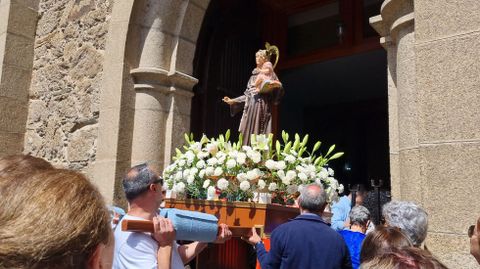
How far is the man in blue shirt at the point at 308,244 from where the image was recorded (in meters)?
2.27

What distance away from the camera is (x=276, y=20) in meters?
7.13

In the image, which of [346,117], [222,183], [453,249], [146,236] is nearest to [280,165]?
[222,183]

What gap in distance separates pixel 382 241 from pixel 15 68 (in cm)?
579

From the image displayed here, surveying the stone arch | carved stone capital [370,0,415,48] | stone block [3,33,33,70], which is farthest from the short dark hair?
stone block [3,33,33,70]

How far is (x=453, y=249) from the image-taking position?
2.58 meters

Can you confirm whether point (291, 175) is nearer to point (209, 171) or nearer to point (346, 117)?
point (209, 171)

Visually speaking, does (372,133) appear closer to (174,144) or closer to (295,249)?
(174,144)

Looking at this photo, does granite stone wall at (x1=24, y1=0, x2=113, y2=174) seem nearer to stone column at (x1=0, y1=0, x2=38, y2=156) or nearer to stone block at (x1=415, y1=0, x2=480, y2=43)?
stone column at (x1=0, y1=0, x2=38, y2=156)

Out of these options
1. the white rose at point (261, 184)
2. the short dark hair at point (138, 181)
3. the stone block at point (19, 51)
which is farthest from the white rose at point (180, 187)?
the stone block at point (19, 51)

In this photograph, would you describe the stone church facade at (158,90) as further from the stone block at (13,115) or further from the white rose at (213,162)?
the white rose at (213,162)

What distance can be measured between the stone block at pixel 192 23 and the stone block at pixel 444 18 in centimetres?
294

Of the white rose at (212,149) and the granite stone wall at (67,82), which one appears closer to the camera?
the white rose at (212,149)

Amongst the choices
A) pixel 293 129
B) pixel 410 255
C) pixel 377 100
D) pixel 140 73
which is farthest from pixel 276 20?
pixel 410 255

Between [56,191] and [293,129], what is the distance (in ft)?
33.1
